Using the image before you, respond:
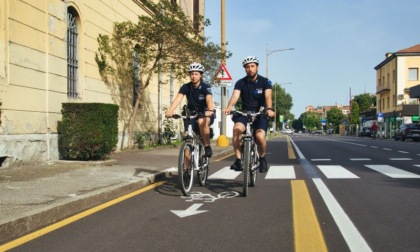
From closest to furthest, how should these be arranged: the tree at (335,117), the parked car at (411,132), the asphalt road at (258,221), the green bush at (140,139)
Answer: the asphalt road at (258,221), the green bush at (140,139), the parked car at (411,132), the tree at (335,117)

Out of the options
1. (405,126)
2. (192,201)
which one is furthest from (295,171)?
(405,126)

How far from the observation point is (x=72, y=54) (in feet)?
41.5

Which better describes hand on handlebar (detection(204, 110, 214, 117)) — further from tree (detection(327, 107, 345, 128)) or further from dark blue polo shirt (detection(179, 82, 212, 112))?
tree (detection(327, 107, 345, 128))

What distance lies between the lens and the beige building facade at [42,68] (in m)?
9.20

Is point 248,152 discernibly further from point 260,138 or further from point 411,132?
point 411,132

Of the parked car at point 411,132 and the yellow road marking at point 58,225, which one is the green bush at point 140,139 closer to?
the yellow road marking at point 58,225

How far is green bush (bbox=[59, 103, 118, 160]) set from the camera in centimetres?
1037

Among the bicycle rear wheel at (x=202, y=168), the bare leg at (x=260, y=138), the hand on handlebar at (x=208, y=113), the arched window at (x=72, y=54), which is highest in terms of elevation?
the arched window at (x=72, y=54)

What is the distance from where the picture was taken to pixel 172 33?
14961 mm

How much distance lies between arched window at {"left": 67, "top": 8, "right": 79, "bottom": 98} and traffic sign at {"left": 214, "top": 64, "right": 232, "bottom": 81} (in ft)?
20.4

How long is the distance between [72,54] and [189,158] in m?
7.14

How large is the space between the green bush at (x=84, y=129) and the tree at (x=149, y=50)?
412cm

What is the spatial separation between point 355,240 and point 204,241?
1.45 metres

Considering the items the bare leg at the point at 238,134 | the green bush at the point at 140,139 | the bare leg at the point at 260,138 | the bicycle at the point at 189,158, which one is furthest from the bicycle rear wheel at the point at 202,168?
the green bush at the point at 140,139
